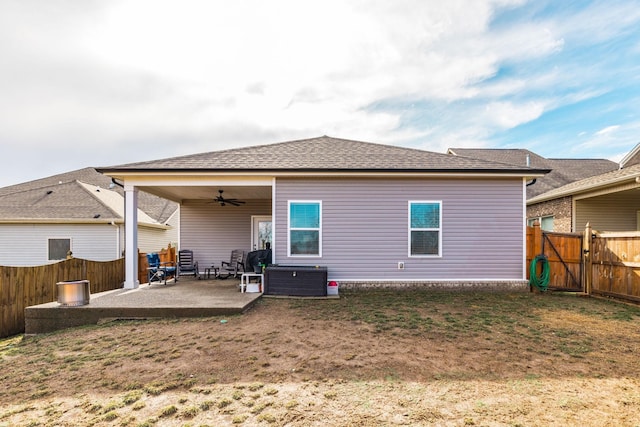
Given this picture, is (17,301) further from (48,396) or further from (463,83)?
(463,83)

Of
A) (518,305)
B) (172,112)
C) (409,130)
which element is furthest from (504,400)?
(409,130)

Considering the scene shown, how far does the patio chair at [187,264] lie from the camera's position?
33.7 feet

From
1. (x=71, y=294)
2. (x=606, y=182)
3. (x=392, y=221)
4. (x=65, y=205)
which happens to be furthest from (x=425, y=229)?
(x=65, y=205)

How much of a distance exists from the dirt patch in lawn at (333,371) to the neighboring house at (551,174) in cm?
615

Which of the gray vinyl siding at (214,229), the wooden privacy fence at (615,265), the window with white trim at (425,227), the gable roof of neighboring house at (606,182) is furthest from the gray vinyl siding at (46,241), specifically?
the gable roof of neighboring house at (606,182)

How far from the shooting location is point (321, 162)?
798cm

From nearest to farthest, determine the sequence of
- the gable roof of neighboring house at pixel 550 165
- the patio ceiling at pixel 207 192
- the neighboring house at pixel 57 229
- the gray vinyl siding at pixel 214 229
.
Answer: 1. the patio ceiling at pixel 207 192
2. the gray vinyl siding at pixel 214 229
3. the neighboring house at pixel 57 229
4. the gable roof of neighboring house at pixel 550 165

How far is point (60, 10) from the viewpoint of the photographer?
647 cm

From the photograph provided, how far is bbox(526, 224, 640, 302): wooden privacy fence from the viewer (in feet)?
22.4

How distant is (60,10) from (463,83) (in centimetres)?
1083

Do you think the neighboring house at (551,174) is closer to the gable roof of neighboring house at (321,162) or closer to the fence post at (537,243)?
the fence post at (537,243)

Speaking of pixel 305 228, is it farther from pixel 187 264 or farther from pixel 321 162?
pixel 187 264

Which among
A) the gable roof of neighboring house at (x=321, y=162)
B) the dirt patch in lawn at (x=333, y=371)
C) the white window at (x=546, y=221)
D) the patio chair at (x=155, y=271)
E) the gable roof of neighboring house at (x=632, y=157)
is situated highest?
the gable roof of neighboring house at (x=632, y=157)

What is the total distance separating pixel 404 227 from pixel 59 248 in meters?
12.4
